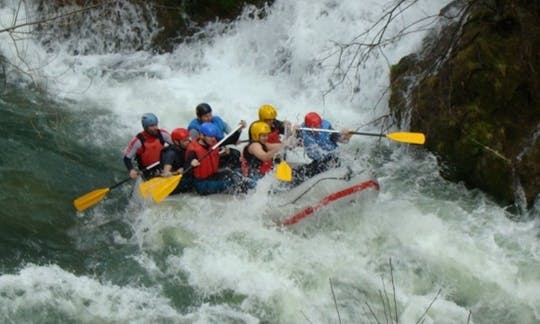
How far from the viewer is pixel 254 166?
7055mm

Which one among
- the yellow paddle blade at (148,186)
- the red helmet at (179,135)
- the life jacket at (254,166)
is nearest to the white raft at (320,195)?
the life jacket at (254,166)

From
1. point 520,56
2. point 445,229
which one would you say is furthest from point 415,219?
point 520,56

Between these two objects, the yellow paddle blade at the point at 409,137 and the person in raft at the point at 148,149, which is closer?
the yellow paddle blade at the point at 409,137

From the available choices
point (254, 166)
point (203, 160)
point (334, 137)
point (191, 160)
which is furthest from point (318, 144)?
point (191, 160)

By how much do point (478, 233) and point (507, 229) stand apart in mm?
311

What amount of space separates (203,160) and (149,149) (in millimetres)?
757

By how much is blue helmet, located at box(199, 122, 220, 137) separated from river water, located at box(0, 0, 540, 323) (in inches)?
28.5

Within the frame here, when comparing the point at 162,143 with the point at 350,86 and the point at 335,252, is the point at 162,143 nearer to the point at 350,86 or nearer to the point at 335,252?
the point at 335,252

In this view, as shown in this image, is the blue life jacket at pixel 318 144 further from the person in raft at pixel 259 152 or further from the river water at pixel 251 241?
the river water at pixel 251 241

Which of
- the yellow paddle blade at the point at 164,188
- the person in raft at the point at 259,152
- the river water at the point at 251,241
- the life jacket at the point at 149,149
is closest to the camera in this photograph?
the river water at the point at 251,241

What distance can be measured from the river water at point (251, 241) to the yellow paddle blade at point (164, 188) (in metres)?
0.29

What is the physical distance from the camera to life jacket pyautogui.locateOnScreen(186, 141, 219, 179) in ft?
23.1

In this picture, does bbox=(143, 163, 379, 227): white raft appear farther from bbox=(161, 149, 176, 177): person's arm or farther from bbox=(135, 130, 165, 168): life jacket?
bbox=(135, 130, 165, 168): life jacket

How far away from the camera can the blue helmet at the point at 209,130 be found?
23.6 feet
